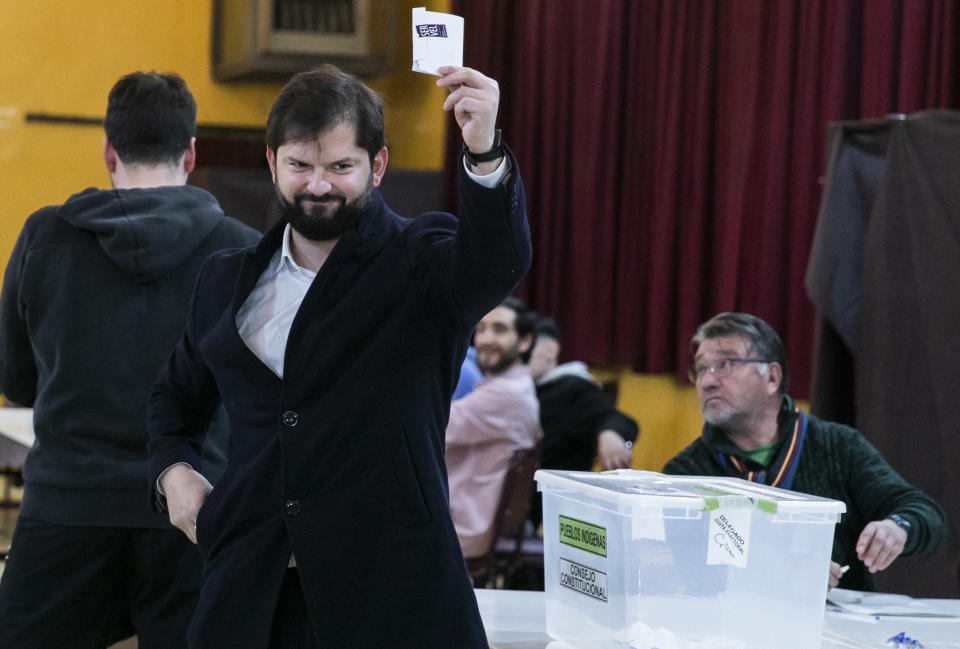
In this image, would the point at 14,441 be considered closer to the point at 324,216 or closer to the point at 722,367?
the point at 722,367

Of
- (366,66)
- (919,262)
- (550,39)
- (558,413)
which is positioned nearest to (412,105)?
(366,66)

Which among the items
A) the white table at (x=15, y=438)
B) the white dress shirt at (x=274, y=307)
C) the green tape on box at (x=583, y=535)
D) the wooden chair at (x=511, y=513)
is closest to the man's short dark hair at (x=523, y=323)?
the wooden chair at (x=511, y=513)

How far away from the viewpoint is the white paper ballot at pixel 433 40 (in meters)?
1.51

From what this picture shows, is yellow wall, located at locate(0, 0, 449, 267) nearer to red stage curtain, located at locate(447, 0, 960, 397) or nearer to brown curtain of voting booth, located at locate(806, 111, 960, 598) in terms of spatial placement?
red stage curtain, located at locate(447, 0, 960, 397)

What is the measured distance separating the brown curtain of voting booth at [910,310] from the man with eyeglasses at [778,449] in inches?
22.0

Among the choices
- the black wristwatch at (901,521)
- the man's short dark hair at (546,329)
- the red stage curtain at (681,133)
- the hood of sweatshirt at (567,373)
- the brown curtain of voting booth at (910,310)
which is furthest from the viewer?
the man's short dark hair at (546,329)

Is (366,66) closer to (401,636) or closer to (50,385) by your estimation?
(50,385)

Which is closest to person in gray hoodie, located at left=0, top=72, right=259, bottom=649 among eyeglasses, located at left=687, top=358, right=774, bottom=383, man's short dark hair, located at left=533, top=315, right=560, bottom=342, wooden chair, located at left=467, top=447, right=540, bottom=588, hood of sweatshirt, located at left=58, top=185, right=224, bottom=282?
hood of sweatshirt, located at left=58, top=185, right=224, bottom=282

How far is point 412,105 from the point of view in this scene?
24.8ft

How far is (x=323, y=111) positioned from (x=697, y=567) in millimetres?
905

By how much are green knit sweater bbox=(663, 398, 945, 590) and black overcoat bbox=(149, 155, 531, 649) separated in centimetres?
144

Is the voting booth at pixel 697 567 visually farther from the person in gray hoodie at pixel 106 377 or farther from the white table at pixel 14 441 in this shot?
the white table at pixel 14 441

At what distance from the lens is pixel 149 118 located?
238 cm

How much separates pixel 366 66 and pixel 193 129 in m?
4.58
